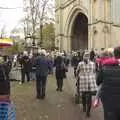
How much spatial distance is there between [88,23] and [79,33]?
34.9 ft

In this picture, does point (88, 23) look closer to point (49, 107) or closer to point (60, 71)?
point (60, 71)

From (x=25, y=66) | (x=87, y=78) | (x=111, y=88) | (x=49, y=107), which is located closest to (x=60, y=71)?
(x=49, y=107)

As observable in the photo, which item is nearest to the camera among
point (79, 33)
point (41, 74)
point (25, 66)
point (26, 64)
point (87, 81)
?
point (87, 81)

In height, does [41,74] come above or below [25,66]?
below

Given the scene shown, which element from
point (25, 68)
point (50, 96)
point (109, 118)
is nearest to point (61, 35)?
point (25, 68)

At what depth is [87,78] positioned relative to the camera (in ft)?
46.3

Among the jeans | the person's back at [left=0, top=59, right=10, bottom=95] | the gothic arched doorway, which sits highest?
the gothic arched doorway

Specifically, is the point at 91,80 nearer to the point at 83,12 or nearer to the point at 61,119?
the point at 61,119

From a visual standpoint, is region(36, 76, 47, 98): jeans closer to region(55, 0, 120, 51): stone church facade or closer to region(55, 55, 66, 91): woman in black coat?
region(55, 55, 66, 91): woman in black coat

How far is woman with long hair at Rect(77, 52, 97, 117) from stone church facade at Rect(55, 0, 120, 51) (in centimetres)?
4540

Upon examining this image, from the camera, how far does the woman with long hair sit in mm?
13914

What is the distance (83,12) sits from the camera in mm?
66750

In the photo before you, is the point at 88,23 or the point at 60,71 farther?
the point at 88,23

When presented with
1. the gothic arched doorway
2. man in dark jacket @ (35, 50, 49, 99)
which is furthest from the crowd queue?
the gothic arched doorway
